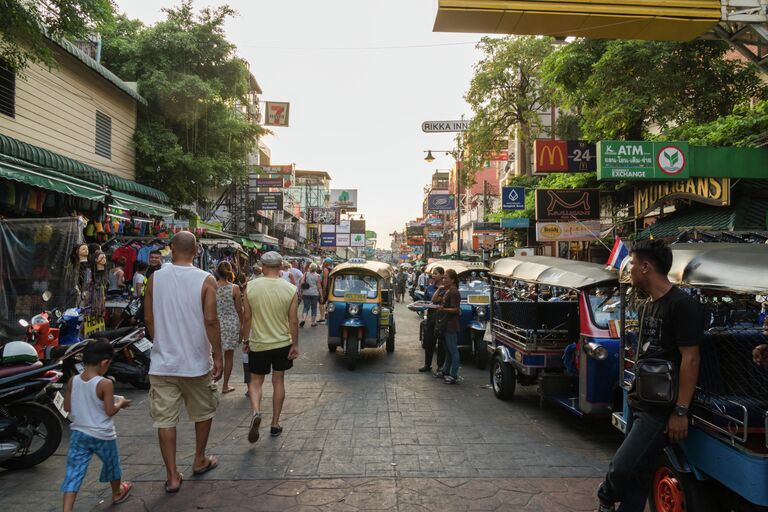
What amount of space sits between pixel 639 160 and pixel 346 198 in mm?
63063

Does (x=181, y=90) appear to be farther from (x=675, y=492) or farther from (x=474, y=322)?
(x=675, y=492)

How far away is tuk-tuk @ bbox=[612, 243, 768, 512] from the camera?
2.90 metres

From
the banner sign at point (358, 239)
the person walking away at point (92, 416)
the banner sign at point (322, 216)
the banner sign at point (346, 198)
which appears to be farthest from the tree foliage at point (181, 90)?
the banner sign at point (346, 198)

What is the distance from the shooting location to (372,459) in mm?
4875

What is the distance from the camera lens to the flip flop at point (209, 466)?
448 cm

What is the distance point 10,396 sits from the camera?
15.3ft

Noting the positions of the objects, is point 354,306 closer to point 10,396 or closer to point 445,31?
point 445,31

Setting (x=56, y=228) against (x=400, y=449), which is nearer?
(x=400, y=449)

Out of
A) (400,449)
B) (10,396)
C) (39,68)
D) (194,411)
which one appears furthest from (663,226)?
(39,68)

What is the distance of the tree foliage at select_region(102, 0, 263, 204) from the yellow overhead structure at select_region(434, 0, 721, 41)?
11.6m

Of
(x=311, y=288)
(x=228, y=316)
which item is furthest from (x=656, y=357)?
(x=311, y=288)

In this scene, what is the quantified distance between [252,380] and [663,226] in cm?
1210

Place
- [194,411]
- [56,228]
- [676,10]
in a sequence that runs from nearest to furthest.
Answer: [194,411], [56,228], [676,10]

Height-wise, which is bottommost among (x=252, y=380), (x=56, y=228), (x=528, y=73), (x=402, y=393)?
(x=402, y=393)
